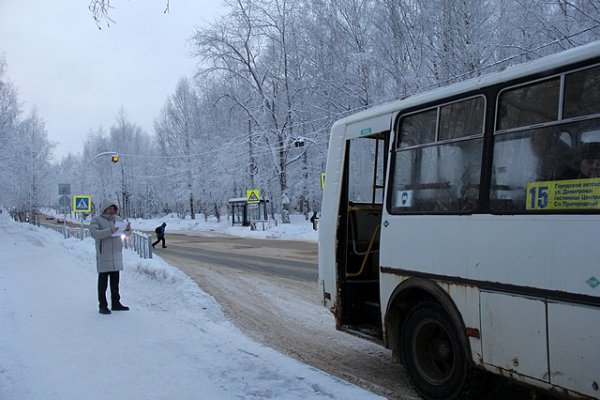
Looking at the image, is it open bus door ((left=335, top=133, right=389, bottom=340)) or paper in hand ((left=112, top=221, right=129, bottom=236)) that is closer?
open bus door ((left=335, top=133, right=389, bottom=340))

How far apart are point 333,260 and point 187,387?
6.69ft

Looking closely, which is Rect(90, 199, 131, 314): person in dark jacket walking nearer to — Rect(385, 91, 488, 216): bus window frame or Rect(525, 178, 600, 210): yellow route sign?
Rect(385, 91, 488, 216): bus window frame

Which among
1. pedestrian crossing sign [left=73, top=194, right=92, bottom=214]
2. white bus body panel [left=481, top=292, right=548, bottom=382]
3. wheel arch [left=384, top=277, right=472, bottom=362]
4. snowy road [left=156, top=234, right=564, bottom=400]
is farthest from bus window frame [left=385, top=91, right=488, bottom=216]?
pedestrian crossing sign [left=73, top=194, right=92, bottom=214]

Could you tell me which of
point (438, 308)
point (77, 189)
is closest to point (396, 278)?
point (438, 308)

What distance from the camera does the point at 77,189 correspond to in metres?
87.8

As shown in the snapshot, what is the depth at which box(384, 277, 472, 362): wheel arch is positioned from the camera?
4.20m

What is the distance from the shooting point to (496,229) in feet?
12.7

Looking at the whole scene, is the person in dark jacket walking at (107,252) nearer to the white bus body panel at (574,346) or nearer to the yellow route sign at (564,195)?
the yellow route sign at (564,195)

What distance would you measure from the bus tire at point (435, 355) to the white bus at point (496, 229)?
0.04 feet

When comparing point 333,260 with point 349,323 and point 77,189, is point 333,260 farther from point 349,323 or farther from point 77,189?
point 77,189

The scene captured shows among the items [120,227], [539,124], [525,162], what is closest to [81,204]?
[120,227]

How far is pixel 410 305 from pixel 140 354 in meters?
3.03

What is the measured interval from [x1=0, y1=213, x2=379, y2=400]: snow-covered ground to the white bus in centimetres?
96

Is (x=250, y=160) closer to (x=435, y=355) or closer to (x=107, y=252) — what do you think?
(x=107, y=252)
